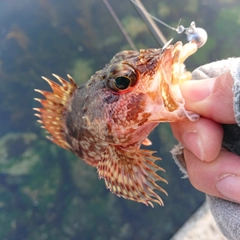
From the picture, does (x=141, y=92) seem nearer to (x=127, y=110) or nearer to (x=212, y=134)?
(x=127, y=110)

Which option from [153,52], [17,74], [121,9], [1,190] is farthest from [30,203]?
[121,9]

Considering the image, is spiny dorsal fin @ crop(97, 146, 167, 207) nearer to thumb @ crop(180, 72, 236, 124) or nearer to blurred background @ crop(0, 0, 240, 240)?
thumb @ crop(180, 72, 236, 124)

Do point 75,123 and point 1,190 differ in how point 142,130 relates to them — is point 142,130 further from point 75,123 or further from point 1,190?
point 1,190

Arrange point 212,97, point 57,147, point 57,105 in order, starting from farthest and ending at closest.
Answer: point 57,147
point 57,105
point 212,97

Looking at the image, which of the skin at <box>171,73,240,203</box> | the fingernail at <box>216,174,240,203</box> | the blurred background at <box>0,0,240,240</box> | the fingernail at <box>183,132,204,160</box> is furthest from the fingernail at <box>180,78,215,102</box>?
the blurred background at <box>0,0,240,240</box>

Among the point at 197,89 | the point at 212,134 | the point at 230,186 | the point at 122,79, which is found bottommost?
the point at 230,186

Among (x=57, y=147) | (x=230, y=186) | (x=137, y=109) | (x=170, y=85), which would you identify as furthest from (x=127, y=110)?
(x=57, y=147)

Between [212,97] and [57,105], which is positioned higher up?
[57,105]
